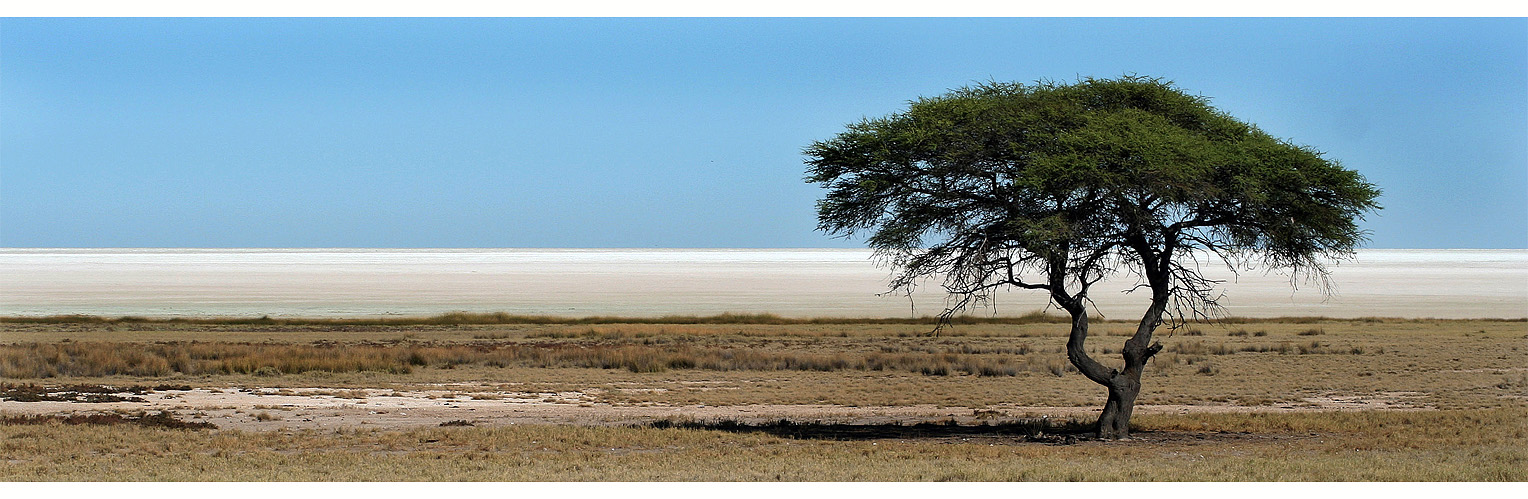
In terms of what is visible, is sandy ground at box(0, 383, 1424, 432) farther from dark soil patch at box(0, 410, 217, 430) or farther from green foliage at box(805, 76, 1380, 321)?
green foliage at box(805, 76, 1380, 321)

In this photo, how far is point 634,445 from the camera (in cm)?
1808

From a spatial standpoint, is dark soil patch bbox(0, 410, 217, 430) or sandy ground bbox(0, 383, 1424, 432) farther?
sandy ground bbox(0, 383, 1424, 432)

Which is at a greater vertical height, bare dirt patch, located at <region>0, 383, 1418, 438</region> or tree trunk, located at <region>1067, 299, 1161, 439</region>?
tree trunk, located at <region>1067, 299, 1161, 439</region>

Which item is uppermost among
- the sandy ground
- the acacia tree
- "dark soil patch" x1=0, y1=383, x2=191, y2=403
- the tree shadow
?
the acacia tree

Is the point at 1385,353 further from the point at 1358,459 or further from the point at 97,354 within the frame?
the point at 97,354

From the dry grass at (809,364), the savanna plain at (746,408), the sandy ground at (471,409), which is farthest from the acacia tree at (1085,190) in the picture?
the dry grass at (809,364)

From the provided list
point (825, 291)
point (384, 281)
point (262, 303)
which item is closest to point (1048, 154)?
point (262, 303)

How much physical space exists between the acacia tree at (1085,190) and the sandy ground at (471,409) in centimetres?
525

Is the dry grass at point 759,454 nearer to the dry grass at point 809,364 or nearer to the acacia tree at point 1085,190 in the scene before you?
the acacia tree at point 1085,190

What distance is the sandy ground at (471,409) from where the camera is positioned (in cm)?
2194

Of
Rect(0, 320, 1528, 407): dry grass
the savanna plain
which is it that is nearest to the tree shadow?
the savanna plain

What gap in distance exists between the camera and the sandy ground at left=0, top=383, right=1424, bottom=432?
2194cm

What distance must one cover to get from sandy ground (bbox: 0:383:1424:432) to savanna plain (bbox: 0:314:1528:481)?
12 cm

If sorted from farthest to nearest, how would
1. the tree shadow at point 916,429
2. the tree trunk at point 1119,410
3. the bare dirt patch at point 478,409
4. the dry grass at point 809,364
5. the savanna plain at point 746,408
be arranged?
the dry grass at point 809,364 < the bare dirt patch at point 478,409 < the tree shadow at point 916,429 < the tree trunk at point 1119,410 < the savanna plain at point 746,408
